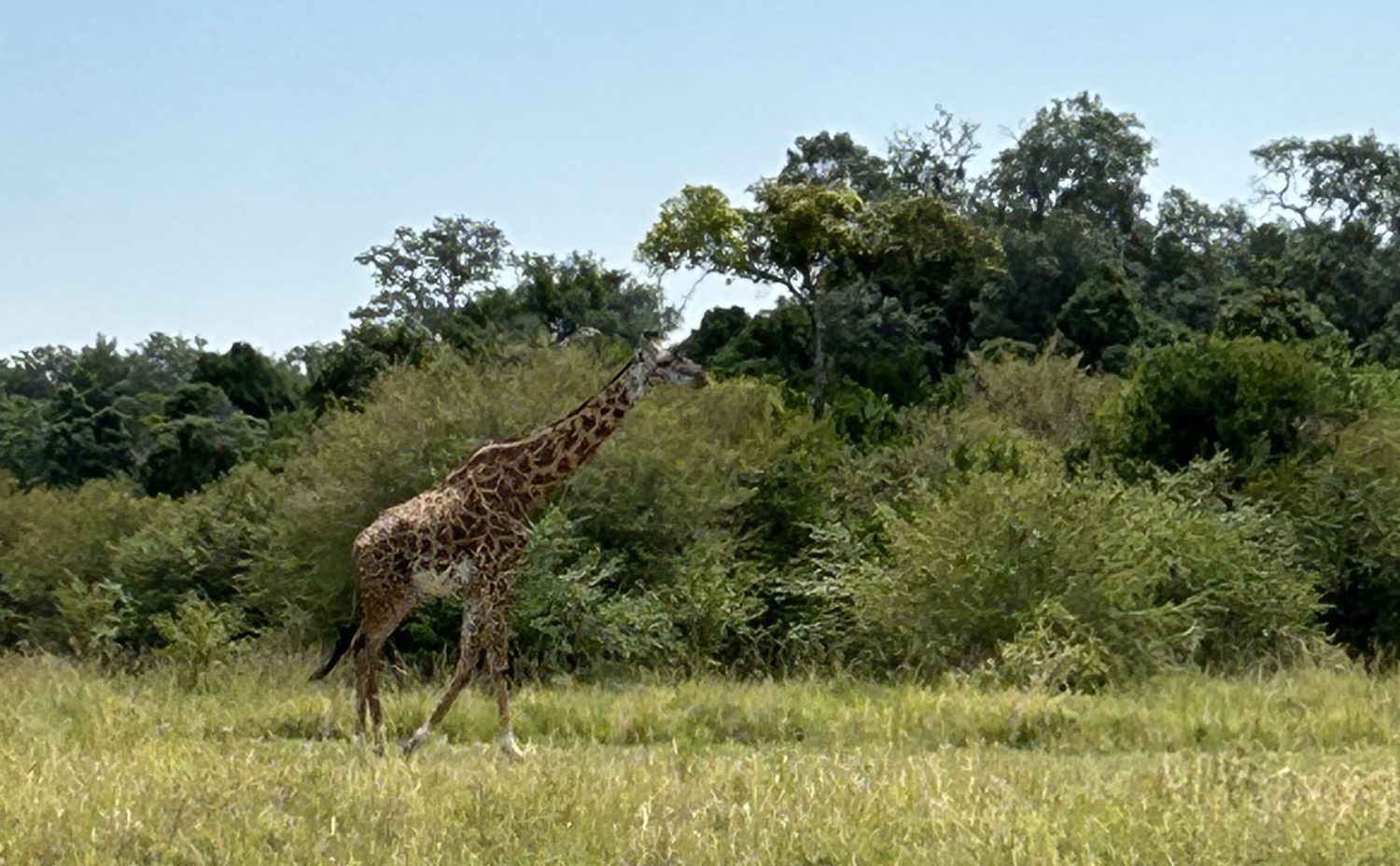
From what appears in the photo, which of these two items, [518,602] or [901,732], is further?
[518,602]

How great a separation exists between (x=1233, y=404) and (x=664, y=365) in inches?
543

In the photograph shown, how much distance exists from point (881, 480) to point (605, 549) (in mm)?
5357

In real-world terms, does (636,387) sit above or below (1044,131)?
below

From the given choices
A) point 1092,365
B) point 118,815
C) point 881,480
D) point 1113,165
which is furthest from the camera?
point 1113,165

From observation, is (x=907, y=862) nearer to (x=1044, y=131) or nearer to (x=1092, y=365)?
(x=1092, y=365)

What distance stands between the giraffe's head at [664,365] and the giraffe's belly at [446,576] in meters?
1.69

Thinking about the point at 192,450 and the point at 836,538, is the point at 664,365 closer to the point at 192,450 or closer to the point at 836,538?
the point at 836,538

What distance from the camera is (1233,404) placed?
73.0ft

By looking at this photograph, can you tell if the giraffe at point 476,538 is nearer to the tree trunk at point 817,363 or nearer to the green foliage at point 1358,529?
the green foliage at point 1358,529

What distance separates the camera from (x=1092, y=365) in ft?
141

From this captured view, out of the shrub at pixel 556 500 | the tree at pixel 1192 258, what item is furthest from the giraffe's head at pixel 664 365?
the tree at pixel 1192 258

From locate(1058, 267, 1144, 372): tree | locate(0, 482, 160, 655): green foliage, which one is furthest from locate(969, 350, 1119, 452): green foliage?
locate(0, 482, 160, 655): green foliage

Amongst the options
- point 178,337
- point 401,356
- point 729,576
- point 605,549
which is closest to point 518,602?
point 605,549

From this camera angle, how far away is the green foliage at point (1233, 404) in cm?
2209
